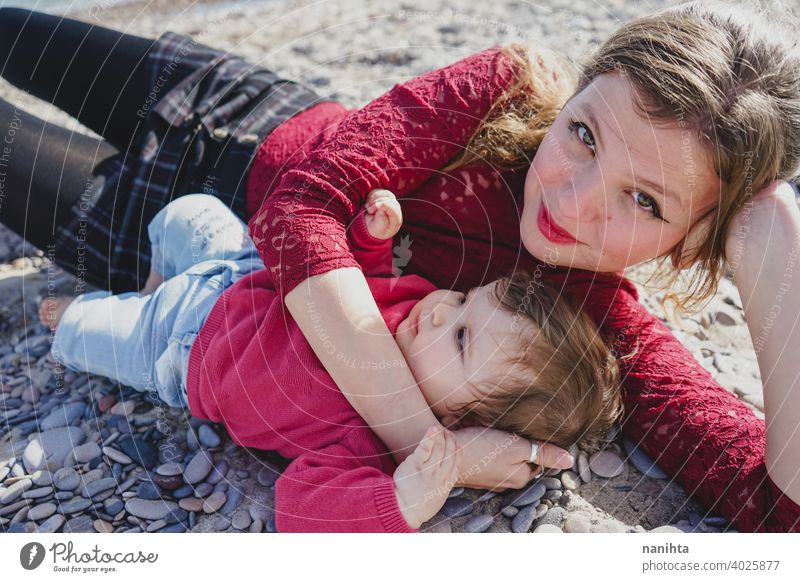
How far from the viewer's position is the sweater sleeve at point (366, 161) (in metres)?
1.47

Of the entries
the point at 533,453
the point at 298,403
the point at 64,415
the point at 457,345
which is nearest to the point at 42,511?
the point at 64,415

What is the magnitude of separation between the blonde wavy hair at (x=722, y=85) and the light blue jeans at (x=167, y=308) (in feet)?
3.42

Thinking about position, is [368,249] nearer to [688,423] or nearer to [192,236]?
[192,236]

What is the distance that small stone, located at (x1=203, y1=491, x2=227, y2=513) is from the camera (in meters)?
1.59

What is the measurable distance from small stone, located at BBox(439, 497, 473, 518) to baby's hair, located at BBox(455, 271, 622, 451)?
18 centimetres

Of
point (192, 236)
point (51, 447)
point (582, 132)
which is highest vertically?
point (582, 132)

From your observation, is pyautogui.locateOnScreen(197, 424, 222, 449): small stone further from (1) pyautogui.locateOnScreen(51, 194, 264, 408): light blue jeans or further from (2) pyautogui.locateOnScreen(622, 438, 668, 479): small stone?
(2) pyautogui.locateOnScreen(622, 438, 668, 479): small stone

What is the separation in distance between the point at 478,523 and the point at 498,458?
0.50 feet

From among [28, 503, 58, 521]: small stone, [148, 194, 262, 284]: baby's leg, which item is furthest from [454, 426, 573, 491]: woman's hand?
[28, 503, 58, 521]: small stone

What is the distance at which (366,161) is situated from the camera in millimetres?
1543

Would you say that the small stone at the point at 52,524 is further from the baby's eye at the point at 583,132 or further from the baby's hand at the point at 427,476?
the baby's eye at the point at 583,132

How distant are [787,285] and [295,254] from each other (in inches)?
40.8

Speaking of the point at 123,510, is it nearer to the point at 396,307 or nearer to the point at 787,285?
the point at 396,307
